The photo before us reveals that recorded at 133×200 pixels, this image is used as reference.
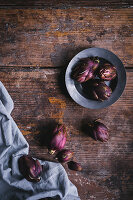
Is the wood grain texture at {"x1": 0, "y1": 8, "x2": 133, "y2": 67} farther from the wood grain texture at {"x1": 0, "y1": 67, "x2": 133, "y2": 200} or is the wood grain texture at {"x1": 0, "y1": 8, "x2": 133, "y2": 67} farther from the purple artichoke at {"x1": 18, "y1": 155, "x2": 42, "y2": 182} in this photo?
the purple artichoke at {"x1": 18, "y1": 155, "x2": 42, "y2": 182}

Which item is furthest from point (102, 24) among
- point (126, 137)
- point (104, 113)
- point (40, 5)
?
point (126, 137)

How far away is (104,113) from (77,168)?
351 millimetres

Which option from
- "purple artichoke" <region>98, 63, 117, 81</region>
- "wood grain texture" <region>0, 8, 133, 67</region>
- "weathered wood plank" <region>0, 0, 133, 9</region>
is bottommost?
"purple artichoke" <region>98, 63, 117, 81</region>

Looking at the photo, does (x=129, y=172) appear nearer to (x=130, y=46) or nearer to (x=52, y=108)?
(x=52, y=108)

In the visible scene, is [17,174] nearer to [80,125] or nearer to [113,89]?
[80,125]

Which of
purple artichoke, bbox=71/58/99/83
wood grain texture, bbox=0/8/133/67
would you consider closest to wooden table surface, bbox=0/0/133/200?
wood grain texture, bbox=0/8/133/67

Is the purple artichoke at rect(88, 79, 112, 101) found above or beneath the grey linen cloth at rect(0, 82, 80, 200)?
above

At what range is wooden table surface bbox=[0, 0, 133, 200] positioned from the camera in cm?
117

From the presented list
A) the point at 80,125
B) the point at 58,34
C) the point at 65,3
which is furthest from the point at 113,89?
the point at 65,3

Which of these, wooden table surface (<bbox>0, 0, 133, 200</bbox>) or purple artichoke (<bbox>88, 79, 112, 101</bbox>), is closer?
purple artichoke (<bbox>88, 79, 112, 101</bbox>)

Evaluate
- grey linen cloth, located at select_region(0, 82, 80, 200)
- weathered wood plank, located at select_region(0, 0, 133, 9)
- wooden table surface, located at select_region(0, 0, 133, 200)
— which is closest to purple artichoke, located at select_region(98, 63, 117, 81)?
wooden table surface, located at select_region(0, 0, 133, 200)

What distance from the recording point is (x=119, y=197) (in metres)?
1.17

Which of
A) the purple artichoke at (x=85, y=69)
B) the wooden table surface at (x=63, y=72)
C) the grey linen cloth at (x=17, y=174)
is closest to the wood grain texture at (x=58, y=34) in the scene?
the wooden table surface at (x=63, y=72)

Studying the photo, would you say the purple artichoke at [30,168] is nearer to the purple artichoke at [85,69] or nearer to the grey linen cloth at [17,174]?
the grey linen cloth at [17,174]
